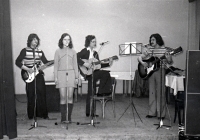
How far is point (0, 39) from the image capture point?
3.84m

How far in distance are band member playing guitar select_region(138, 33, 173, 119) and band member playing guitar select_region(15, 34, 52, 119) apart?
6.84 feet

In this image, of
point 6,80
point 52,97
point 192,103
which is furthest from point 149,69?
point 6,80

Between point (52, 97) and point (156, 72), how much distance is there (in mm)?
2422

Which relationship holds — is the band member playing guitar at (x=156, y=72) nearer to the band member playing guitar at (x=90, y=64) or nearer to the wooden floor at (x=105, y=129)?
the wooden floor at (x=105, y=129)

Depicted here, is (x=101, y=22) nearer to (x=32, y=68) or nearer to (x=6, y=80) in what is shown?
(x=32, y=68)

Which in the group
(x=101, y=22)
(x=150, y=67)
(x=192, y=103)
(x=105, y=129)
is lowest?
(x=105, y=129)

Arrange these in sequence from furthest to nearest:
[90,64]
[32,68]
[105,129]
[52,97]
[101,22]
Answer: [101,22] → [52,97] → [90,64] → [32,68] → [105,129]

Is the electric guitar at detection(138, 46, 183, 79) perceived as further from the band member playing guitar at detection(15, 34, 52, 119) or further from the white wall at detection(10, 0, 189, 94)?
the white wall at detection(10, 0, 189, 94)

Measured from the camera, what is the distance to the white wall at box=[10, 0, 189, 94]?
28.1 feet

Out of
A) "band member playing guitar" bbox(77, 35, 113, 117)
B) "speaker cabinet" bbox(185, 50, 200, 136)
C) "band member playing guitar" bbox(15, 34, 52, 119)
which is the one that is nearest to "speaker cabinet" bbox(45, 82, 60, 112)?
"band member playing guitar" bbox(15, 34, 52, 119)

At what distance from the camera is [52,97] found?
5574 mm

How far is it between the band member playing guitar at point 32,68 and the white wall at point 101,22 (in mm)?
3613

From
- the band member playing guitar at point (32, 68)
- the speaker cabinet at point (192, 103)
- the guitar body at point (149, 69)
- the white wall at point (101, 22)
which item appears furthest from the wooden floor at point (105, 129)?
the white wall at point (101, 22)

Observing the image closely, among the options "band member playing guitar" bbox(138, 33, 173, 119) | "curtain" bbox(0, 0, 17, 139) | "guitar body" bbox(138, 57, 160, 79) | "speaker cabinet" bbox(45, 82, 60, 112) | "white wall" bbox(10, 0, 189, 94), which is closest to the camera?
"curtain" bbox(0, 0, 17, 139)
